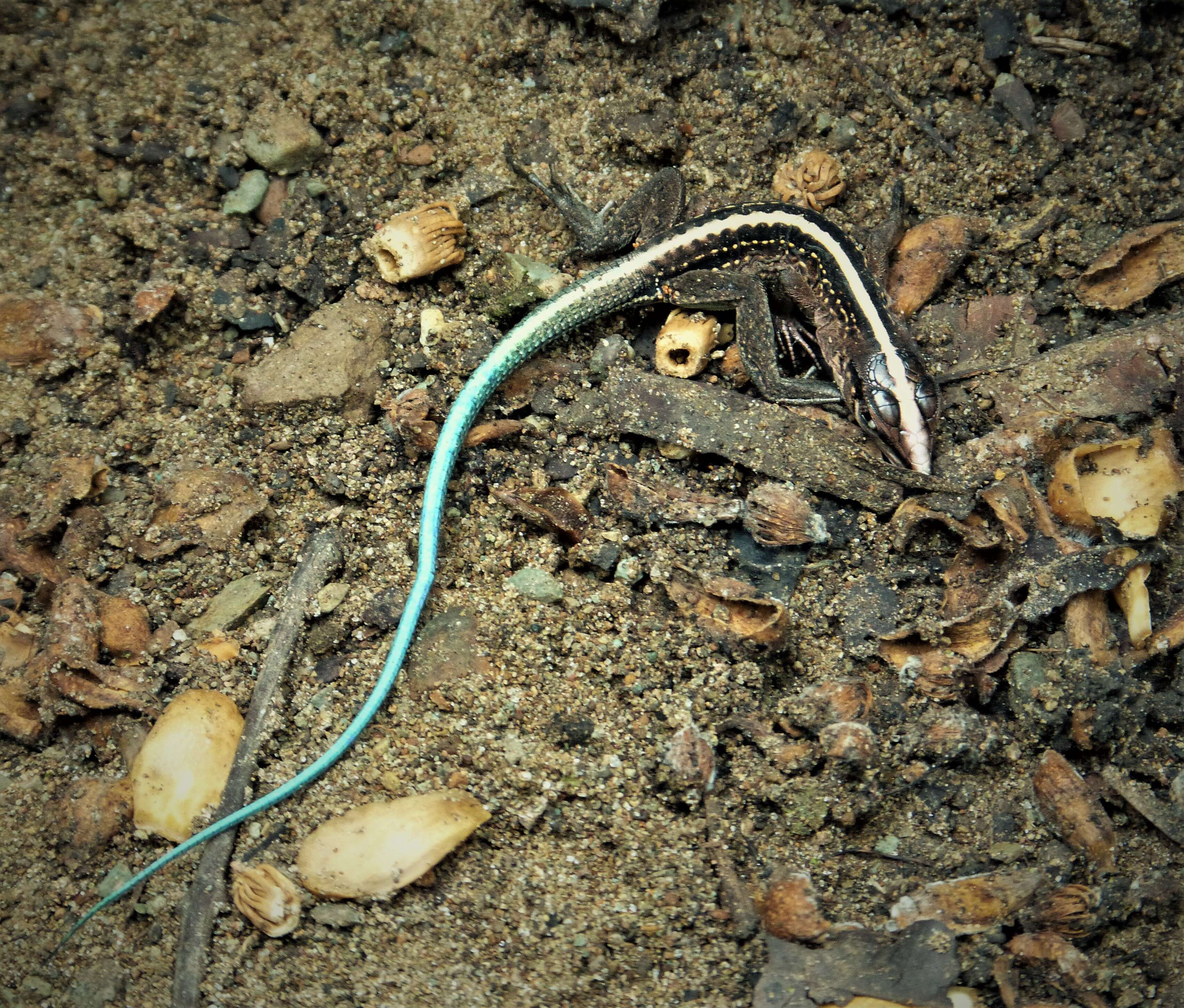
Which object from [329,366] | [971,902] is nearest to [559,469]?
[329,366]

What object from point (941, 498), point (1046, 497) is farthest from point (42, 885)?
point (1046, 497)

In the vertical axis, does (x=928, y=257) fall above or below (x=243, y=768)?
above

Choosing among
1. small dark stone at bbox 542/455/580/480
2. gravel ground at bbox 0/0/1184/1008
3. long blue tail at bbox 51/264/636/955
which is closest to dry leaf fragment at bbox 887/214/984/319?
gravel ground at bbox 0/0/1184/1008

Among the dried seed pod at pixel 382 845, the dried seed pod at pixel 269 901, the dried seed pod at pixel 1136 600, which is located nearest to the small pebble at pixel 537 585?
the dried seed pod at pixel 382 845

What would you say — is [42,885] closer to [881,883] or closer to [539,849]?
[539,849]

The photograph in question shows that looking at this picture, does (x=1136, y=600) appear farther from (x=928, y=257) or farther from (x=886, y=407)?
(x=928, y=257)

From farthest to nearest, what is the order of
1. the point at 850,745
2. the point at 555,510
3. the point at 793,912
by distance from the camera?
the point at 555,510 < the point at 850,745 < the point at 793,912

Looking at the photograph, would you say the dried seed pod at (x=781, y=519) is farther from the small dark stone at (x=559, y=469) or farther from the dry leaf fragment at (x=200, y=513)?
the dry leaf fragment at (x=200, y=513)
